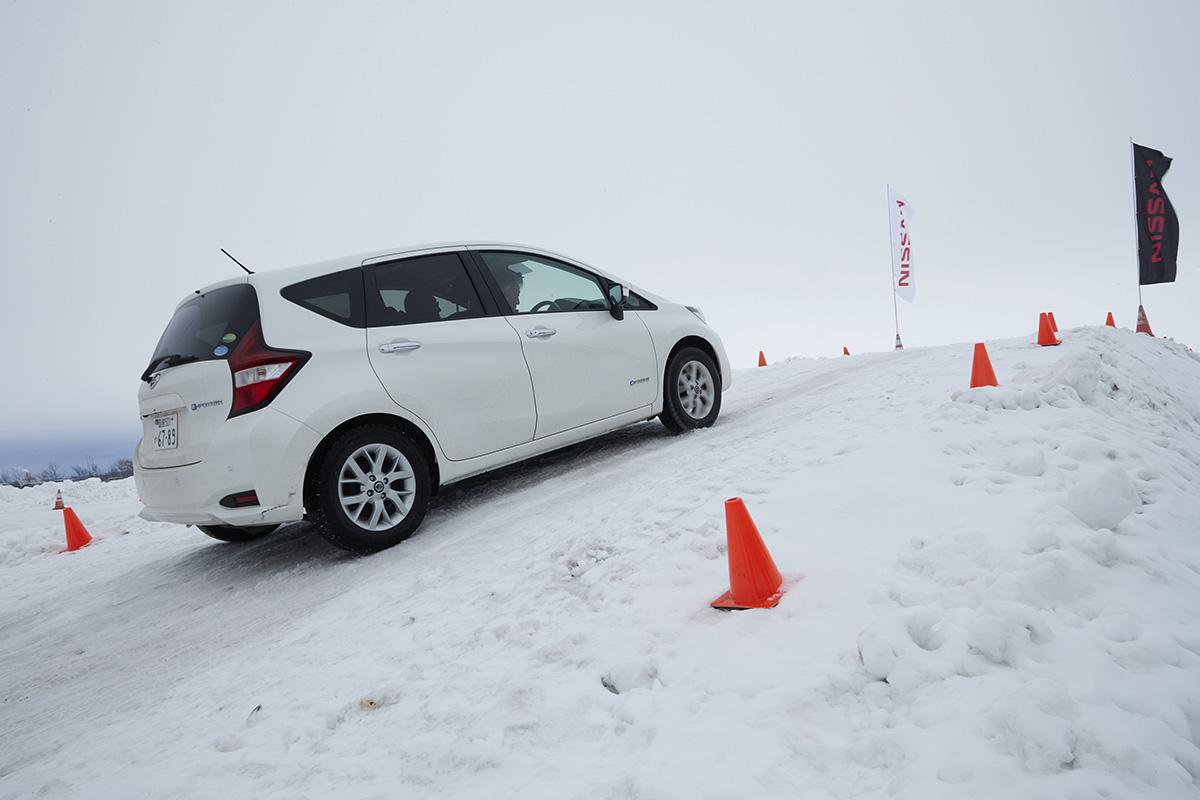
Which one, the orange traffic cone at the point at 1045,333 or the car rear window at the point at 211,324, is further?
the orange traffic cone at the point at 1045,333

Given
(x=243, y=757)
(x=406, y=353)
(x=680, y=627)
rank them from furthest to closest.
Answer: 1. (x=406, y=353)
2. (x=680, y=627)
3. (x=243, y=757)

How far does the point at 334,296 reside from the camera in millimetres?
3883

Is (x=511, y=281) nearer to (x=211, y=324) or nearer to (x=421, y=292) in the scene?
(x=421, y=292)

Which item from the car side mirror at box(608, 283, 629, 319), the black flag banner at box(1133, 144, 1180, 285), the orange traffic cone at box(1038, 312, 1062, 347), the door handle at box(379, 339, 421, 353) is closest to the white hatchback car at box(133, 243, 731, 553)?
the door handle at box(379, 339, 421, 353)

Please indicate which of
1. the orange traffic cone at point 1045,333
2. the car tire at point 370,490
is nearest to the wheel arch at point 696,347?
the car tire at point 370,490

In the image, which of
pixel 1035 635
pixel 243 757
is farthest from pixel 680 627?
pixel 243 757

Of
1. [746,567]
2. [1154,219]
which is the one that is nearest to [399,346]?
[746,567]

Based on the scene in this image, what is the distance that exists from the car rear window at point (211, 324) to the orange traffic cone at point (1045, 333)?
846cm

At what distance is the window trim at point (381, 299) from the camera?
3.97 metres

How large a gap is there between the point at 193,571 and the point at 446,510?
5.89 feet

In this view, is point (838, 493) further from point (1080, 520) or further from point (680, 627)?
point (680, 627)

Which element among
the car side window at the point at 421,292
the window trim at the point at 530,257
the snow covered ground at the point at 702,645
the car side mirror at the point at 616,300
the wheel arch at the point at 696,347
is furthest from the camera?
the wheel arch at the point at 696,347

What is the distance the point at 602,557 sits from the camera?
9.76 ft

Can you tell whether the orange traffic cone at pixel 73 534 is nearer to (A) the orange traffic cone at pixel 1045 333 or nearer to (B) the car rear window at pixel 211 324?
(B) the car rear window at pixel 211 324
